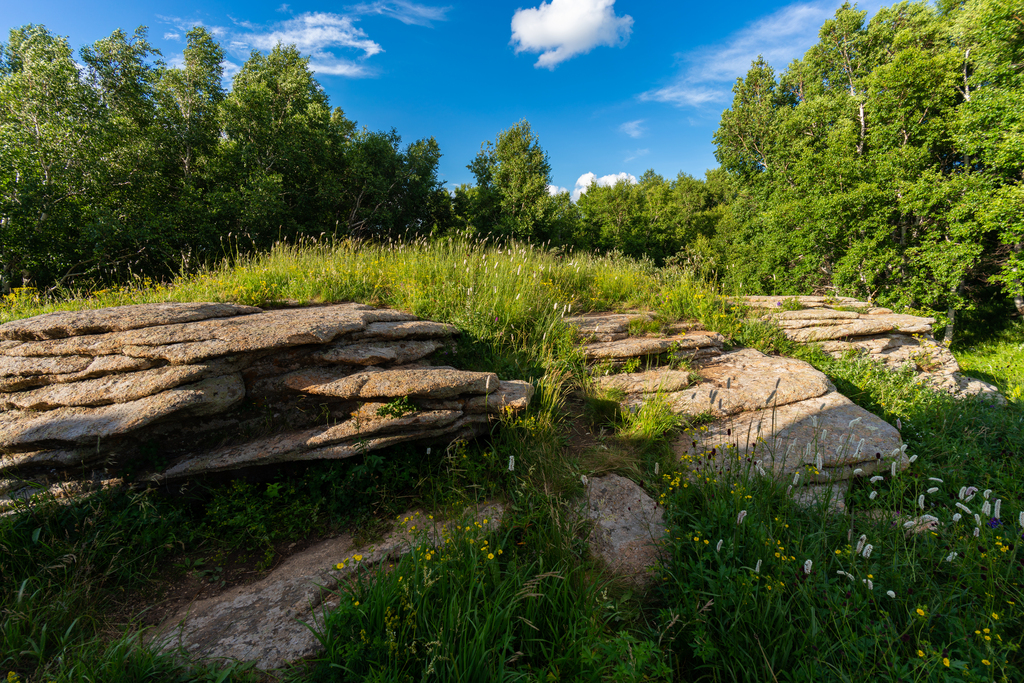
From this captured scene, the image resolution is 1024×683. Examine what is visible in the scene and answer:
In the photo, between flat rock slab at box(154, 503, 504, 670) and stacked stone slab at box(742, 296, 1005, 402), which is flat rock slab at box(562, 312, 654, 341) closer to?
stacked stone slab at box(742, 296, 1005, 402)

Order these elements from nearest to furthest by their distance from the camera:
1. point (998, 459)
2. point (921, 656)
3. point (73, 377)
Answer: point (921, 656) → point (73, 377) → point (998, 459)

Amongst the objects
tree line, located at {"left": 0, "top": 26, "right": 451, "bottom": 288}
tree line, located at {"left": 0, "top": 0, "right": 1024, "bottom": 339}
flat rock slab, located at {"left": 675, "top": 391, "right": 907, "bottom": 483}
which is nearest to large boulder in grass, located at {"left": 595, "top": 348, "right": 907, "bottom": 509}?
flat rock slab, located at {"left": 675, "top": 391, "right": 907, "bottom": 483}

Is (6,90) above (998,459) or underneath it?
above

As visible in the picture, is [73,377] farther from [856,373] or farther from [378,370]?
[856,373]

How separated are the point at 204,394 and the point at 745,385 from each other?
20.4 ft

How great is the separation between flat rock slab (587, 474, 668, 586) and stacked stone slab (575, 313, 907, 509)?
2.06 ft

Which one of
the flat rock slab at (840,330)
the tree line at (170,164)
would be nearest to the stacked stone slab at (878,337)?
the flat rock slab at (840,330)

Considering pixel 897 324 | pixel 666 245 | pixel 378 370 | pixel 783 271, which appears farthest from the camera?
pixel 666 245

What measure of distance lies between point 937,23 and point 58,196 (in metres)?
36.5

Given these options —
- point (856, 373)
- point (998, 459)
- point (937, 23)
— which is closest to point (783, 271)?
point (937, 23)

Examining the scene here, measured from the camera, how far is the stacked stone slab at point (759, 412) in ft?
11.7

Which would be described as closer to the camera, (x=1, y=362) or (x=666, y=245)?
(x=1, y=362)

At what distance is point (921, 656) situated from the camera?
6.23 ft

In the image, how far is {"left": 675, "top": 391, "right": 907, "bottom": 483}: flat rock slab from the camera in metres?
3.60
